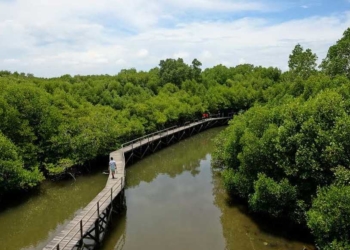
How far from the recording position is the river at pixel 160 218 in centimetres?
1514

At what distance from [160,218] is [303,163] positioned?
24.9 feet

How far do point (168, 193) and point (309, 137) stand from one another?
10.3 m

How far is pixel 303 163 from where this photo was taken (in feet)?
46.5

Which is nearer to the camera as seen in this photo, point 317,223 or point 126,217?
point 317,223

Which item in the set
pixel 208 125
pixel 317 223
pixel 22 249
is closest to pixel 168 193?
pixel 22 249

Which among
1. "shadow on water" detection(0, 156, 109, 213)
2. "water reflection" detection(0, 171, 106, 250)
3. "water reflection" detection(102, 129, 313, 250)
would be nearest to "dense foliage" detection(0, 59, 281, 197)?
"shadow on water" detection(0, 156, 109, 213)

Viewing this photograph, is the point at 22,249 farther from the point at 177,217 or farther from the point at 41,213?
the point at 177,217

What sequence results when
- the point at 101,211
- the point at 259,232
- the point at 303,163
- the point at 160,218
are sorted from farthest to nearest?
the point at 160,218, the point at 259,232, the point at 101,211, the point at 303,163

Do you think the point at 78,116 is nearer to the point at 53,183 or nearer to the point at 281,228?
the point at 53,183

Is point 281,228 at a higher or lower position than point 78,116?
lower

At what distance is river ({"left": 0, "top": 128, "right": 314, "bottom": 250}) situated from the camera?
15145mm

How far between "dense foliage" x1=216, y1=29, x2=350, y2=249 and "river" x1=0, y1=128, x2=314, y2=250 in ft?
4.17

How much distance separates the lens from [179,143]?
124 feet

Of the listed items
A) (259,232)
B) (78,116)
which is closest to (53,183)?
(78,116)
